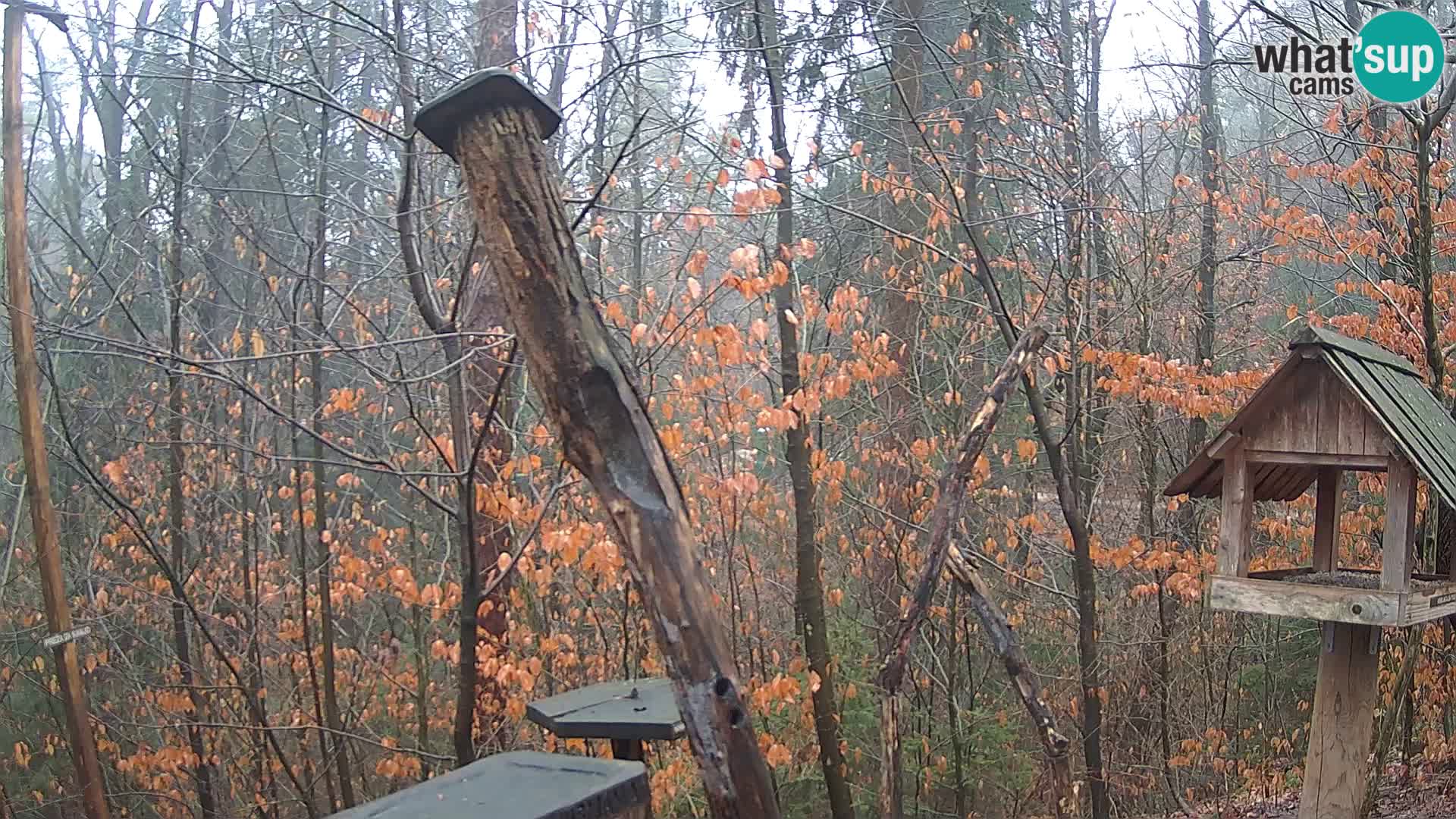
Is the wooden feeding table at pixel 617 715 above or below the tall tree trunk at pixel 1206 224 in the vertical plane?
below

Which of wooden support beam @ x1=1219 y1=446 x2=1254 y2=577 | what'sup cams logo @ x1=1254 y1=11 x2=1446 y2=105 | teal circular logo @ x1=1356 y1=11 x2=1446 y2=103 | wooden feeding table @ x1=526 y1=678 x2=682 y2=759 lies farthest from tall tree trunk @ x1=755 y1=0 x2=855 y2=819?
teal circular logo @ x1=1356 y1=11 x2=1446 y2=103

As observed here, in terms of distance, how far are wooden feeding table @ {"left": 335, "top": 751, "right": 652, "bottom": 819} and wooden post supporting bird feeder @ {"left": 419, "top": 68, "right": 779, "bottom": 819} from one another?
0.83ft

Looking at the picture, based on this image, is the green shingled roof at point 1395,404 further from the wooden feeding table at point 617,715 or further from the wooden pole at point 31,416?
the wooden pole at point 31,416

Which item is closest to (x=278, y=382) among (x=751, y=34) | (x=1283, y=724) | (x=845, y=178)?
(x=751, y=34)

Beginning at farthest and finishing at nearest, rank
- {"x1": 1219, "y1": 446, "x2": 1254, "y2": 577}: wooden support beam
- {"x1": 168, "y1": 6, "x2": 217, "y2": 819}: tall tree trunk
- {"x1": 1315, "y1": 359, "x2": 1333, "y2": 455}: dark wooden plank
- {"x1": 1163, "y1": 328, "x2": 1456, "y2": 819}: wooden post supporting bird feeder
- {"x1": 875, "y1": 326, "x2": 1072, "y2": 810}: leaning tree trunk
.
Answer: {"x1": 168, "y1": 6, "x2": 217, "y2": 819}: tall tree trunk < {"x1": 875, "y1": 326, "x2": 1072, "y2": 810}: leaning tree trunk < {"x1": 1219, "y1": 446, "x2": 1254, "y2": 577}: wooden support beam < {"x1": 1315, "y1": 359, "x2": 1333, "y2": 455}: dark wooden plank < {"x1": 1163, "y1": 328, "x2": 1456, "y2": 819}: wooden post supporting bird feeder

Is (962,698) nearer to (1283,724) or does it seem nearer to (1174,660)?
(1174,660)

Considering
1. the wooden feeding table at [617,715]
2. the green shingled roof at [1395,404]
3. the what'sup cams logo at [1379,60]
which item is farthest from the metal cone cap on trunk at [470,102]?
the what'sup cams logo at [1379,60]

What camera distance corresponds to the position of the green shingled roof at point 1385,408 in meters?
3.68

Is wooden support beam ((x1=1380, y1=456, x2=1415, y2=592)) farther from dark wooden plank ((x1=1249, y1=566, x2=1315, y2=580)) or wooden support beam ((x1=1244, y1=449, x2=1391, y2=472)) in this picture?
dark wooden plank ((x1=1249, y1=566, x2=1315, y2=580))

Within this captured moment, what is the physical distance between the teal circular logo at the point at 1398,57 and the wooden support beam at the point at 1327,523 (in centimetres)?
273

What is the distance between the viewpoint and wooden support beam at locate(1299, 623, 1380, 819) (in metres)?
4.24

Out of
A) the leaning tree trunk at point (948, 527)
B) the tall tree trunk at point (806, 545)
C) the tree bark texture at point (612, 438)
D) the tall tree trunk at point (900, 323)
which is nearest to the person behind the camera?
the tree bark texture at point (612, 438)

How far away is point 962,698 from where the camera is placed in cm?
910

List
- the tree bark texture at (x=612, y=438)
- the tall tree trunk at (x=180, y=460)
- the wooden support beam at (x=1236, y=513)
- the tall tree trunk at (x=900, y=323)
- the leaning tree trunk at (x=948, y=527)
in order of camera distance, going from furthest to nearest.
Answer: the tall tree trunk at (x=900, y=323), the tall tree trunk at (x=180, y=460), the leaning tree trunk at (x=948, y=527), the wooden support beam at (x=1236, y=513), the tree bark texture at (x=612, y=438)
